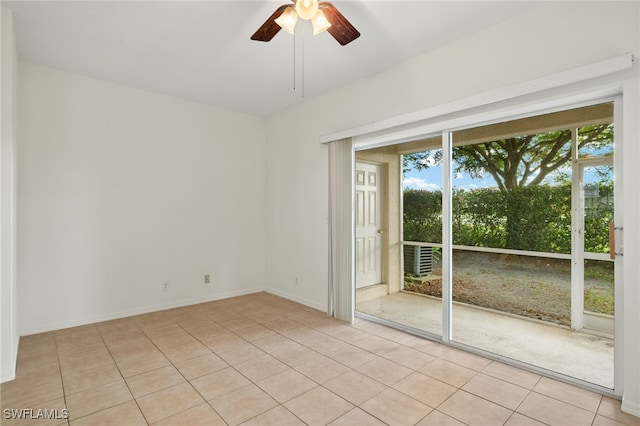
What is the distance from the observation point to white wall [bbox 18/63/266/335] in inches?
133

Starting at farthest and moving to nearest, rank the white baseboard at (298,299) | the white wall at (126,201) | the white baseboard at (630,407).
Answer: the white baseboard at (298,299) → the white wall at (126,201) → the white baseboard at (630,407)

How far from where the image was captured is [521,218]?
2.83 meters

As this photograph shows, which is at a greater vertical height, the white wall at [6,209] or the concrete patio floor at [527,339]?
the white wall at [6,209]

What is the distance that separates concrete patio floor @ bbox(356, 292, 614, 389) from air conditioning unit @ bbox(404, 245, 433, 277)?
0.29 metres

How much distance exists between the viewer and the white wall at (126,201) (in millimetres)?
3373

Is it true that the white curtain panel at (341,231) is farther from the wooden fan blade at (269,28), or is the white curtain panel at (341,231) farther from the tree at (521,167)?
the wooden fan blade at (269,28)

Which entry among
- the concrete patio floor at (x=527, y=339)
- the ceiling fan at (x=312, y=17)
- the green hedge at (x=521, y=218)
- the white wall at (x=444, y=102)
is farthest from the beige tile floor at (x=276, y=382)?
the ceiling fan at (x=312, y=17)

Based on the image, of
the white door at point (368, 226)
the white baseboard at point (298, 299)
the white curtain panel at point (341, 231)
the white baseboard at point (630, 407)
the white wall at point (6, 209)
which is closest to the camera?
the white baseboard at point (630, 407)

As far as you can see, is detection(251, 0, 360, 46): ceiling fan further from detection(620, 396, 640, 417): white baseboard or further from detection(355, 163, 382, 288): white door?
detection(620, 396, 640, 417): white baseboard

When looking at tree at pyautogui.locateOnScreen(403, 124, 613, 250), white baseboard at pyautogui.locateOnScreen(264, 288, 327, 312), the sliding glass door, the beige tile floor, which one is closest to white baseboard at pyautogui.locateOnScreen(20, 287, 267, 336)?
the beige tile floor

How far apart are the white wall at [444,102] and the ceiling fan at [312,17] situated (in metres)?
1.17

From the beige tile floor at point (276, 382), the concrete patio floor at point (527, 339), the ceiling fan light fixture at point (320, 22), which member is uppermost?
the ceiling fan light fixture at point (320, 22)

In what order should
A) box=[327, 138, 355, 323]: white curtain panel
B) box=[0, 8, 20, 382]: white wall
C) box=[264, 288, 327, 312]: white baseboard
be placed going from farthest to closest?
1. box=[264, 288, 327, 312]: white baseboard
2. box=[327, 138, 355, 323]: white curtain panel
3. box=[0, 8, 20, 382]: white wall

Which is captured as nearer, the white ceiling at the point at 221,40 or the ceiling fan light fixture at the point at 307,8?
the ceiling fan light fixture at the point at 307,8
